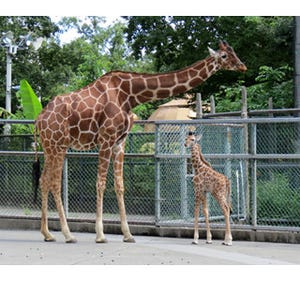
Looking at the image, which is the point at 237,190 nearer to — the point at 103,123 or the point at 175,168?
the point at 175,168

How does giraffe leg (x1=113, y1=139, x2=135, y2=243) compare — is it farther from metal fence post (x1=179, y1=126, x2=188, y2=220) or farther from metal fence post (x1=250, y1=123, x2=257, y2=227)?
metal fence post (x1=250, y1=123, x2=257, y2=227)

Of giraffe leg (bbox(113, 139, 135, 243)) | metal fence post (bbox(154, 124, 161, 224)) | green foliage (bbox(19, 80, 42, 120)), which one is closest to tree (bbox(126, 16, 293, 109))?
green foliage (bbox(19, 80, 42, 120))

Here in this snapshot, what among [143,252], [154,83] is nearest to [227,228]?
[143,252]

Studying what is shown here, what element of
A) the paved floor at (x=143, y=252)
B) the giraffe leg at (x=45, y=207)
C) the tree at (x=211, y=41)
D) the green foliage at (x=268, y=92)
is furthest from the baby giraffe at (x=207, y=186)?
the tree at (x=211, y=41)

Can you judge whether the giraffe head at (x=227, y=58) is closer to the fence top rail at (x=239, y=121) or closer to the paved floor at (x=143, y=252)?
the fence top rail at (x=239, y=121)

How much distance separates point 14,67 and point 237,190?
21.8 meters

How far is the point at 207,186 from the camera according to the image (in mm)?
9977

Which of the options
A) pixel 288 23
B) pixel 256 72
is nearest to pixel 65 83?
pixel 256 72

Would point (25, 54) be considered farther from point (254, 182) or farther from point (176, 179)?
point (254, 182)

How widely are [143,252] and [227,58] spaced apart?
305 centimetres

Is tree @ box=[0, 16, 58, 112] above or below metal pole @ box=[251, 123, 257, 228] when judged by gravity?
above

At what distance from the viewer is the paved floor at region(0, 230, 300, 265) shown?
28.1 feet

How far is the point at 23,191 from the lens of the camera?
1312cm

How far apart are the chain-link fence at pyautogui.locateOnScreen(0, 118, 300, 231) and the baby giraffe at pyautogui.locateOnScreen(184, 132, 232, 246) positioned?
591 millimetres
